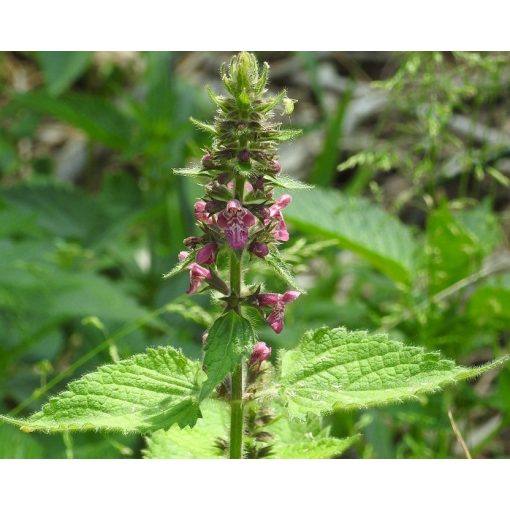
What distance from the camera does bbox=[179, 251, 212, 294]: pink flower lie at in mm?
1543

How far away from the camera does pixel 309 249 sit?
2725mm

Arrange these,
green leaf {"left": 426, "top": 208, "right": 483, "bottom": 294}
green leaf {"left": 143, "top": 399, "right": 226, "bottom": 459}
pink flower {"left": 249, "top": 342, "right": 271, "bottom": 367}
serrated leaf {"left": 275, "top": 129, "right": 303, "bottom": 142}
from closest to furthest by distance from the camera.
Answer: serrated leaf {"left": 275, "top": 129, "right": 303, "bottom": 142}, pink flower {"left": 249, "top": 342, "right": 271, "bottom": 367}, green leaf {"left": 143, "top": 399, "right": 226, "bottom": 459}, green leaf {"left": 426, "top": 208, "right": 483, "bottom": 294}

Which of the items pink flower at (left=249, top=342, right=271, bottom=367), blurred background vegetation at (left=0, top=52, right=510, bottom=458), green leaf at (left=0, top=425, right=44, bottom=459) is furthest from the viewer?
blurred background vegetation at (left=0, top=52, right=510, bottom=458)

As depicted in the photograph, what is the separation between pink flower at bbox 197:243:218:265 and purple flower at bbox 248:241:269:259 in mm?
63

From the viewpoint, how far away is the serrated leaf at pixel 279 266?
1.45 meters

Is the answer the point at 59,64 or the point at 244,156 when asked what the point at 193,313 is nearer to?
the point at 244,156

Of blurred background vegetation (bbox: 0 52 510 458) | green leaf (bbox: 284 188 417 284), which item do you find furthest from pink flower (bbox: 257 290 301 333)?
green leaf (bbox: 284 188 417 284)

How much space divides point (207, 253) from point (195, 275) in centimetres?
8

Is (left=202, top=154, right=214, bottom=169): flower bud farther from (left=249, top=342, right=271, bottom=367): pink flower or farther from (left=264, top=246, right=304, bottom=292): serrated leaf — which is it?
(left=249, top=342, right=271, bottom=367): pink flower

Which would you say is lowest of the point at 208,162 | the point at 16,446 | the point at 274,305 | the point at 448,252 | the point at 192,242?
the point at 16,446

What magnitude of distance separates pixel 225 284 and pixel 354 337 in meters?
0.27

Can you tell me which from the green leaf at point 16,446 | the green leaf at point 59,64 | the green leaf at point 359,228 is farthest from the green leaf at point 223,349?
the green leaf at point 59,64

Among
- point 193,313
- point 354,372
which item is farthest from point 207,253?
point 193,313

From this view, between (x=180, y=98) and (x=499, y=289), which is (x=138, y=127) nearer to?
(x=180, y=98)
